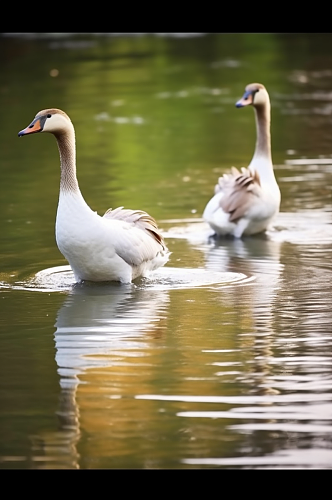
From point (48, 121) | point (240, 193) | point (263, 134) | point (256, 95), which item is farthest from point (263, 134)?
point (48, 121)

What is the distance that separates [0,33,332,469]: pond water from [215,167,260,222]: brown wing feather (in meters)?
0.36

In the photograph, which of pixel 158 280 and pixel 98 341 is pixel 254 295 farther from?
pixel 98 341

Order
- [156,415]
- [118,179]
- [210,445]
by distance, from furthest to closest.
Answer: [118,179] < [156,415] < [210,445]

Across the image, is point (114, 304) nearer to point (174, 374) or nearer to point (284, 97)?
point (174, 374)

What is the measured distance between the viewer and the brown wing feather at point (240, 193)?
13430mm

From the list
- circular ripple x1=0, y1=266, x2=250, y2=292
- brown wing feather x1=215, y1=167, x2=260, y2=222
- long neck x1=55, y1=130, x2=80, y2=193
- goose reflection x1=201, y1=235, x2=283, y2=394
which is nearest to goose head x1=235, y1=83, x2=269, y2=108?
brown wing feather x1=215, y1=167, x2=260, y2=222

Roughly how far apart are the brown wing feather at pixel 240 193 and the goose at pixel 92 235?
6.99 feet

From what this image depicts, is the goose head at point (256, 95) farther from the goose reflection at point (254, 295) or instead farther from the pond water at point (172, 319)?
the goose reflection at point (254, 295)

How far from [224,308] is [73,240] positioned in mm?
1462

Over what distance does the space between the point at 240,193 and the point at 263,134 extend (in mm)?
1225

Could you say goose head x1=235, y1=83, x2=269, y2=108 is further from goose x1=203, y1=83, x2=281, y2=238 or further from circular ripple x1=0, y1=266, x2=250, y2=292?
circular ripple x1=0, y1=266, x2=250, y2=292

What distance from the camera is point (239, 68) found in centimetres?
3422

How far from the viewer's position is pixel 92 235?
10531 mm

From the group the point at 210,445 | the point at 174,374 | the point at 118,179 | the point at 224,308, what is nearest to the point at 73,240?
the point at 224,308
